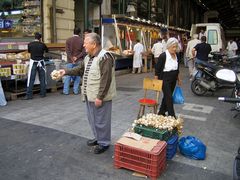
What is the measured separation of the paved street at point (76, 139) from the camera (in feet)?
12.7

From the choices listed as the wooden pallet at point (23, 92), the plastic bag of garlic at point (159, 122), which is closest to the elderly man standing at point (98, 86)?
the plastic bag of garlic at point (159, 122)

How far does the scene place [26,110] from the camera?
677cm

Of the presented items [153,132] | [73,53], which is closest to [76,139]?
[153,132]

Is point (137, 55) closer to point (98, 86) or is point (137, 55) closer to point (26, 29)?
point (26, 29)

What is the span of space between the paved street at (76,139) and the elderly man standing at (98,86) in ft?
1.12

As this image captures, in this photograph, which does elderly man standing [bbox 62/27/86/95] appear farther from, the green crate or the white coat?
the white coat

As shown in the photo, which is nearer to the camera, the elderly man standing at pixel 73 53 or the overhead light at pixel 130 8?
the elderly man standing at pixel 73 53

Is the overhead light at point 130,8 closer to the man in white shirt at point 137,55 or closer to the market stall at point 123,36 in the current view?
the market stall at point 123,36

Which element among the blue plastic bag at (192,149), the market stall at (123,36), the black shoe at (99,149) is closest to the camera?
the blue plastic bag at (192,149)

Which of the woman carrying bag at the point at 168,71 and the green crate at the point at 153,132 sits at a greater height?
the woman carrying bag at the point at 168,71

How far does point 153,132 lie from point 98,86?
97 cm

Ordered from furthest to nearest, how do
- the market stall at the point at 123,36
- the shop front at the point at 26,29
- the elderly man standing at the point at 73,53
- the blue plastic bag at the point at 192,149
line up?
the market stall at the point at 123,36 < the elderly man standing at the point at 73,53 < the shop front at the point at 26,29 < the blue plastic bag at the point at 192,149

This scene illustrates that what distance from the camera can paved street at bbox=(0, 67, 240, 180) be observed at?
3.86 metres

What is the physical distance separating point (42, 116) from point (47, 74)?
2.72m
